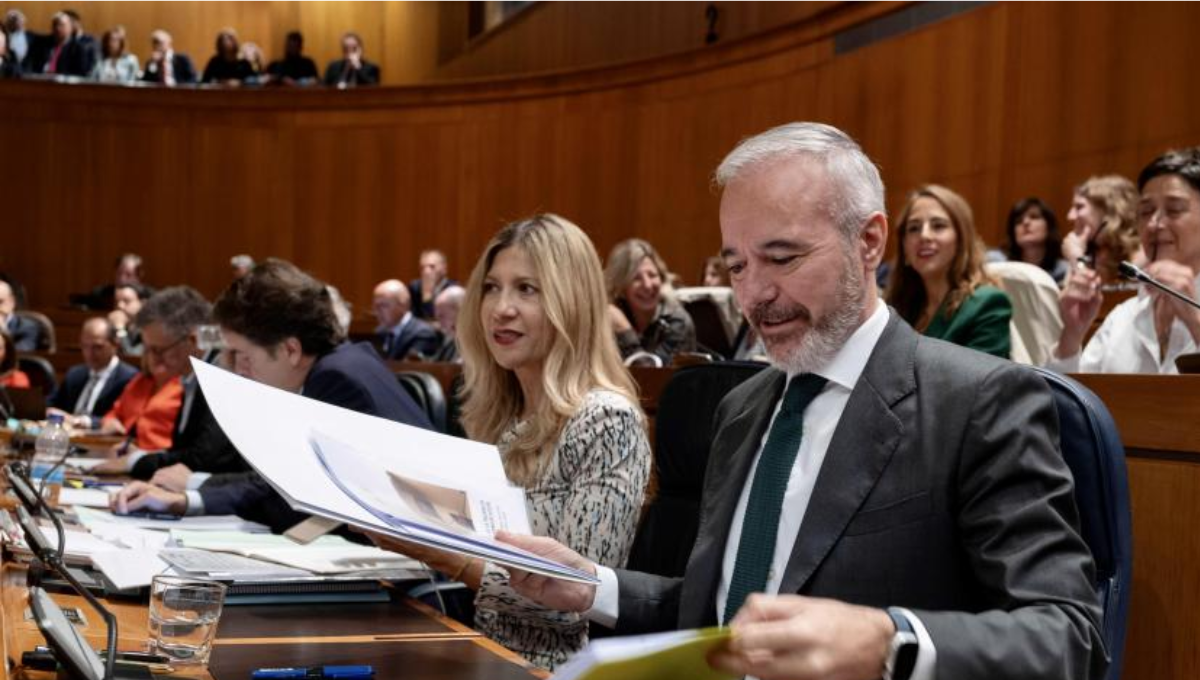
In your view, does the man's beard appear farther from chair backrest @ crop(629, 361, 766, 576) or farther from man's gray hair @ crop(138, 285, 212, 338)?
man's gray hair @ crop(138, 285, 212, 338)

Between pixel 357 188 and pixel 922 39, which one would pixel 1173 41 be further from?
pixel 357 188

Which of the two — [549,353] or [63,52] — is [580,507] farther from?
[63,52]

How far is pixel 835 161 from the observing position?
1542 millimetres

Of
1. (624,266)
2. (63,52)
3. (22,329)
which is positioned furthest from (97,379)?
(63,52)

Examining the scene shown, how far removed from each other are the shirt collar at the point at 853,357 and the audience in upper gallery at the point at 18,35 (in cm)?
1299

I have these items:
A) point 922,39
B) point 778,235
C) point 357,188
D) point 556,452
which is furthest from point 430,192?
point 778,235

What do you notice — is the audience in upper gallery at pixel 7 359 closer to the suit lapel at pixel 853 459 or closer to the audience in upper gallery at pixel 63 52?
the suit lapel at pixel 853 459

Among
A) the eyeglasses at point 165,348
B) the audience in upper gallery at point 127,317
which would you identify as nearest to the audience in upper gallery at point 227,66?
the audience in upper gallery at point 127,317

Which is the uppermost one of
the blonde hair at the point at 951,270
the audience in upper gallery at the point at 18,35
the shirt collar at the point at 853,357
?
the audience in upper gallery at the point at 18,35

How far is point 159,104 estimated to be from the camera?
12.6 m

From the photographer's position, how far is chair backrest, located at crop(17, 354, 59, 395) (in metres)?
8.01

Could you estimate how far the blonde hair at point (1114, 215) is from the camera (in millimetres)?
4938

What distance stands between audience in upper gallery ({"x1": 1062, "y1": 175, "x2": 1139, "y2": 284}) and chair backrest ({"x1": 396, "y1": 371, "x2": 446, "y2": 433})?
2668mm

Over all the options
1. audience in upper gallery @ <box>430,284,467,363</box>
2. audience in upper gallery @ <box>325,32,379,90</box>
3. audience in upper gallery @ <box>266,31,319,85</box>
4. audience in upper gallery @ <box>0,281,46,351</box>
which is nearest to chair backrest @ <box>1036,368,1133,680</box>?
audience in upper gallery @ <box>430,284,467,363</box>
